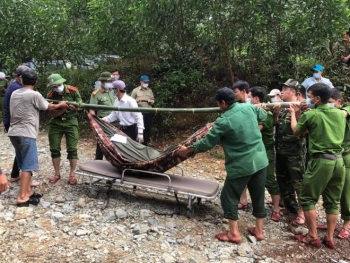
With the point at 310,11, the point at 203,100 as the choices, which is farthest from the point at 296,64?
the point at 203,100

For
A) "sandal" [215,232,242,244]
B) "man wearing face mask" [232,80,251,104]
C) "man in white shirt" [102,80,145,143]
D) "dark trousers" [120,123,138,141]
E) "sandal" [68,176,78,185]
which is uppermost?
"man wearing face mask" [232,80,251,104]

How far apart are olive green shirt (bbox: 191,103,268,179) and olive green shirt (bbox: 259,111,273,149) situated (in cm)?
63

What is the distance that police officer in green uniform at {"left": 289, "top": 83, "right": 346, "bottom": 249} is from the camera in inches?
140

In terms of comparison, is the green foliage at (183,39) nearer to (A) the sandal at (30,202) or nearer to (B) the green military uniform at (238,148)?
(B) the green military uniform at (238,148)

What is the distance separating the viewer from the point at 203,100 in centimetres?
846

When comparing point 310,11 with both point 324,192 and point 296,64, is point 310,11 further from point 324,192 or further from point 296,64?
point 324,192

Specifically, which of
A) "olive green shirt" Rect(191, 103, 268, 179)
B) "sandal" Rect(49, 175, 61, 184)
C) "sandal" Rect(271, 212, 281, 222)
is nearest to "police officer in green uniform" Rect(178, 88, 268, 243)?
"olive green shirt" Rect(191, 103, 268, 179)

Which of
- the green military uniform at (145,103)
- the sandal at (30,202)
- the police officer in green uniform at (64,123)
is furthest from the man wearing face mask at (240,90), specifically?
the green military uniform at (145,103)

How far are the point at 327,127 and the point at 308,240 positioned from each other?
130cm

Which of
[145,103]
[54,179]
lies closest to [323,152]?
[54,179]

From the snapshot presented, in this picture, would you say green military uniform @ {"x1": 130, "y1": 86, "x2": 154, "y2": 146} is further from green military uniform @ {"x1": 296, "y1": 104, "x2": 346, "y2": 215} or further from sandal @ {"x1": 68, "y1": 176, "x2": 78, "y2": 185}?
green military uniform @ {"x1": 296, "y1": 104, "x2": 346, "y2": 215}

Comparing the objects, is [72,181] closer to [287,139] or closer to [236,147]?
[236,147]

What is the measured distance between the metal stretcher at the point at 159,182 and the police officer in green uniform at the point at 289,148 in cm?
90

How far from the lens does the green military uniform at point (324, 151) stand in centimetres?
355
